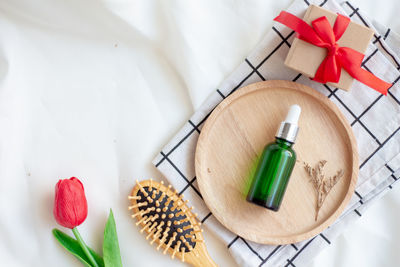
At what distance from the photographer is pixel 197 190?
88 centimetres

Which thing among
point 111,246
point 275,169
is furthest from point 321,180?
point 111,246

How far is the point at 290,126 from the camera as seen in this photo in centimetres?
80

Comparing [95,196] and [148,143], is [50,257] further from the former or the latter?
[148,143]

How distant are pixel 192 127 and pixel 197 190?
13 centimetres

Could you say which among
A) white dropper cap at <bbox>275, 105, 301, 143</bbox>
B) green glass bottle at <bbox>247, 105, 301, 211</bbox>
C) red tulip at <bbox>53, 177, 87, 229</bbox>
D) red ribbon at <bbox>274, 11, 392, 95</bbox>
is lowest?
green glass bottle at <bbox>247, 105, 301, 211</bbox>

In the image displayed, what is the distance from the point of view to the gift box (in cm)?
79

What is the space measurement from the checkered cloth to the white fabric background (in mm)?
29

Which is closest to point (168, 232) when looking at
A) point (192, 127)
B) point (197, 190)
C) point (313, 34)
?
point (197, 190)

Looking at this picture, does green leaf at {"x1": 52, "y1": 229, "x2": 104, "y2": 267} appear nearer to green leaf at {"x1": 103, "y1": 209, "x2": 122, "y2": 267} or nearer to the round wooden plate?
green leaf at {"x1": 103, "y1": 209, "x2": 122, "y2": 267}

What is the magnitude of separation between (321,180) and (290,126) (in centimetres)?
15

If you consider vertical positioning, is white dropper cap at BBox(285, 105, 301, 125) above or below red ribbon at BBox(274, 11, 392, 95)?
below

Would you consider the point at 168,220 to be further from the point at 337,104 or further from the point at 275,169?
the point at 337,104

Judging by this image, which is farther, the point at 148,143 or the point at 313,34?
the point at 148,143

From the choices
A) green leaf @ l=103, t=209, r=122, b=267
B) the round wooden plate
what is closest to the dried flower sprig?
the round wooden plate
